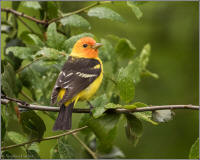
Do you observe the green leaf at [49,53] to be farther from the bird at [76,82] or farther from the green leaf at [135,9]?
the green leaf at [135,9]

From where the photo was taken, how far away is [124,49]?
14.3 feet

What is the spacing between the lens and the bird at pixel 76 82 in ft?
11.6

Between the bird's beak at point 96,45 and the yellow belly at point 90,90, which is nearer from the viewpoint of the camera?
the yellow belly at point 90,90

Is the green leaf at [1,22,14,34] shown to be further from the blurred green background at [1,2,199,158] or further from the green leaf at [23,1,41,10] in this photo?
the blurred green background at [1,2,199,158]

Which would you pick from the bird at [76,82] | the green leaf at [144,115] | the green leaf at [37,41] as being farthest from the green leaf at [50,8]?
the green leaf at [144,115]

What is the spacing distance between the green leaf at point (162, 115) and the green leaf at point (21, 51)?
5.08 ft

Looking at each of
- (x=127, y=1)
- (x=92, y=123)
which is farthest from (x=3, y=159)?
(x=127, y=1)

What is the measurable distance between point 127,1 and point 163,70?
207cm

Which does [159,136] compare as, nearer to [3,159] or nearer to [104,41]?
[104,41]

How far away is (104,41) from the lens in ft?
13.9

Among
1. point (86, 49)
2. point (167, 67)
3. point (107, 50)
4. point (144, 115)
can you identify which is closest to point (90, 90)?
point (107, 50)

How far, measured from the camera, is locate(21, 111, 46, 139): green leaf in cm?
325

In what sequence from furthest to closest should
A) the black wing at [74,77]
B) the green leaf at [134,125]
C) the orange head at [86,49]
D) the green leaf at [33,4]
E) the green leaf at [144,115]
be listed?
the orange head at [86,49]
the green leaf at [33,4]
the black wing at [74,77]
the green leaf at [134,125]
the green leaf at [144,115]

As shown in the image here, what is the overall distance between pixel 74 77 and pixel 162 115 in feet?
4.03
